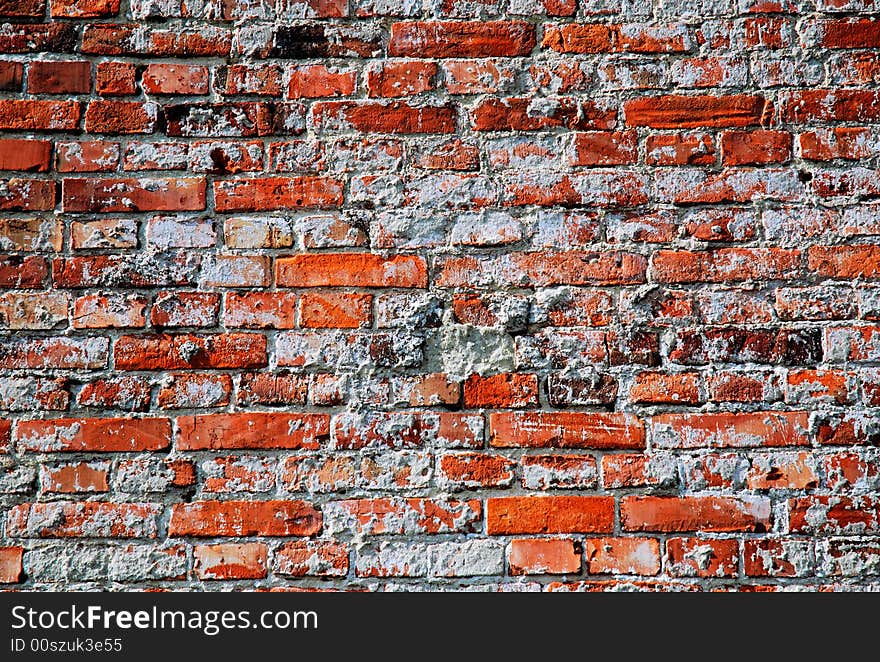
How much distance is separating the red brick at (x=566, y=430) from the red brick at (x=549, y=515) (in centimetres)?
→ 12

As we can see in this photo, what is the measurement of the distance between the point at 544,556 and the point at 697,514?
0.35 m

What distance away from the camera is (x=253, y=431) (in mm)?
1720

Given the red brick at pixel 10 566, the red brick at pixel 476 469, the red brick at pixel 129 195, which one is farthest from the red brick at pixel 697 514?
the red brick at pixel 10 566

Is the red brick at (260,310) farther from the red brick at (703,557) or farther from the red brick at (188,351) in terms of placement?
the red brick at (703,557)

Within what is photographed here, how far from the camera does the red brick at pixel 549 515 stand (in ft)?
5.56

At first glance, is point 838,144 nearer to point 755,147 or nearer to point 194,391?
point 755,147

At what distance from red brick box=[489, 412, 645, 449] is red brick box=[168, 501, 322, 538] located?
0.45 metres

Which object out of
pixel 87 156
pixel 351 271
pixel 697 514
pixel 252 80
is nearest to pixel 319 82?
pixel 252 80

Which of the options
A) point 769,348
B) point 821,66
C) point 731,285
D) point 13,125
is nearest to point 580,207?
point 731,285

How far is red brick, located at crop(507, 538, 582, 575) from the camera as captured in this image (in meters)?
1.69

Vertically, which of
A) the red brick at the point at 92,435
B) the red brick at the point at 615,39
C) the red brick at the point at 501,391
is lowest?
the red brick at the point at 92,435

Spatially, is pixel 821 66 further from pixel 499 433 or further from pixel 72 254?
pixel 72 254

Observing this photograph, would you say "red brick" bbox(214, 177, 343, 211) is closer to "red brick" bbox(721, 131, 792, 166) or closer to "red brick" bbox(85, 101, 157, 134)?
"red brick" bbox(85, 101, 157, 134)

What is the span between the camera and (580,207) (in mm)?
1775
